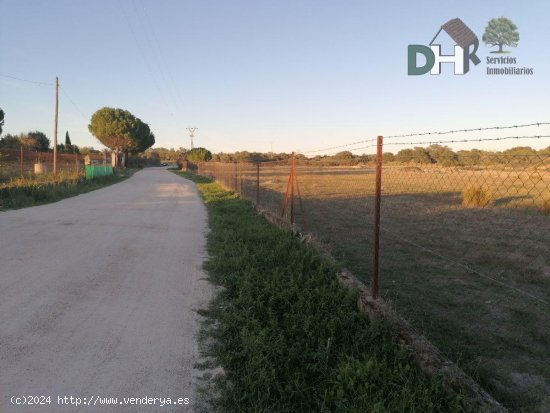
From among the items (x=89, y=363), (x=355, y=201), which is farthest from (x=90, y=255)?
(x=355, y=201)

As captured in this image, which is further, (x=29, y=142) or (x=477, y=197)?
(x=29, y=142)

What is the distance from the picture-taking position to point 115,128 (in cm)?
6162

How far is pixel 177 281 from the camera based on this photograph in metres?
5.89

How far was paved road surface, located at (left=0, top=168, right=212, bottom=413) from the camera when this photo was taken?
313 cm

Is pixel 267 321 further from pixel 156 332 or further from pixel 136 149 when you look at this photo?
pixel 136 149

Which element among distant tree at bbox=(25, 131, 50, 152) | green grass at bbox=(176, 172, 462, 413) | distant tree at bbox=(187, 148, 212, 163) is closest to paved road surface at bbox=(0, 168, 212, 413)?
green grass at bbox=(176, 172, 462, 413)

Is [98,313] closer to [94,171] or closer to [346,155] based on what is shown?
[346,155]

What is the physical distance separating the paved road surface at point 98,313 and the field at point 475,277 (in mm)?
2604

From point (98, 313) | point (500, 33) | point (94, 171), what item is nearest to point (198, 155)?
point (94, 171)

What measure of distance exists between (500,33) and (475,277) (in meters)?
7.63

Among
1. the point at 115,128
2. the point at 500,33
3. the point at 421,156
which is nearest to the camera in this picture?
the point at 421,156

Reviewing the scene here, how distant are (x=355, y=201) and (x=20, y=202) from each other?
40.3ft

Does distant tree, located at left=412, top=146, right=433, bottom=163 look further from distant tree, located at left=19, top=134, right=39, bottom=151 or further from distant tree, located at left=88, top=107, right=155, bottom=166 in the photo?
distant tree, located at left=88, top=107, right=155, bottom=166

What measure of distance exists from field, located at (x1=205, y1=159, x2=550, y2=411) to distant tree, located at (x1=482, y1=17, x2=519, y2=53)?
472 cm
